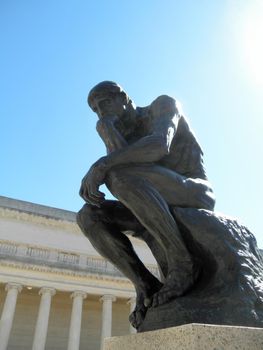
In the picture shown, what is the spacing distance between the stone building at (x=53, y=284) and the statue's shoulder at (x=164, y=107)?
1082 inches

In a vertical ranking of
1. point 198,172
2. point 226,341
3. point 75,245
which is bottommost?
point 226,341

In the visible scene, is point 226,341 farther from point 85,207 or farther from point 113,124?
point 113,124

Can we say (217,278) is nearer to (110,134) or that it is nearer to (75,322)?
(110,134)

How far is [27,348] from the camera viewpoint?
30.9 meters

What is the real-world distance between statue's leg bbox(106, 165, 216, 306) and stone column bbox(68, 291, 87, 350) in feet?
93.3

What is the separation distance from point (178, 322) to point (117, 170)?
4.56ft

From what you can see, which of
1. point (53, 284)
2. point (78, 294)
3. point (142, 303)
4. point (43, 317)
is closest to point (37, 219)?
point (53, 284)

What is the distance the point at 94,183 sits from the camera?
131 inches

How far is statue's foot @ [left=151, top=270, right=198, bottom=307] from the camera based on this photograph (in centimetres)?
295

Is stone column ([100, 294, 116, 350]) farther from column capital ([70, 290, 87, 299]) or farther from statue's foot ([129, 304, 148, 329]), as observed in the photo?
statue's foot ([129, 304, 148, 329])

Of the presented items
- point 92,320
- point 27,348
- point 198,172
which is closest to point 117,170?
point 198,172

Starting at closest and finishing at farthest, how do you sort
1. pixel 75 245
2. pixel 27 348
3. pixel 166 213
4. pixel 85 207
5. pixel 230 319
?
1. pixel 230 319
2. pixel 166 213
3. pixel 85 207
4. pixel 27 348
5. pixel 75 245

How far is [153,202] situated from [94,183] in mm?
603

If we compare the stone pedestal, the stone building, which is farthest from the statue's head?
the stone building
